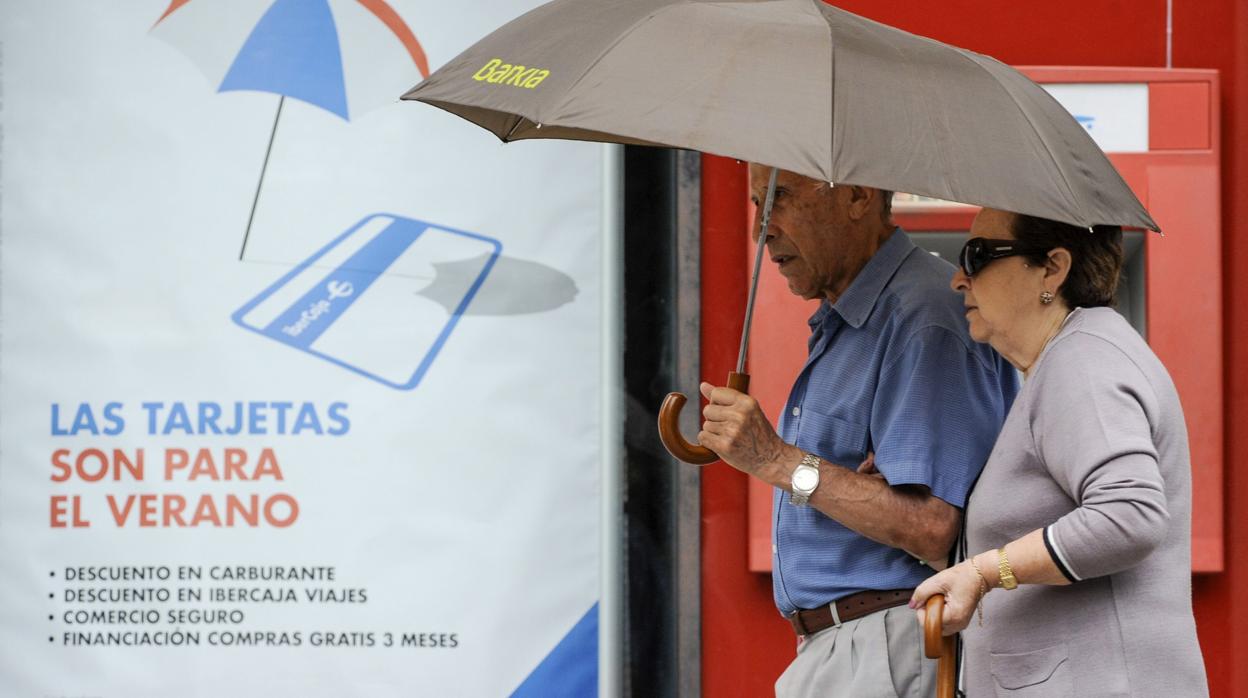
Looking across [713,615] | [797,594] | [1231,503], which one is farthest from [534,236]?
[1231,503]

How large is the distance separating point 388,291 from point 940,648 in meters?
2.18

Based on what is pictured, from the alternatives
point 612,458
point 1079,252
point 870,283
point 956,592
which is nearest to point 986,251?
point 1079,252

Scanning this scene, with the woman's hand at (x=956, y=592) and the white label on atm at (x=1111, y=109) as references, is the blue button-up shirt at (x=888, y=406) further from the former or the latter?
the white label on atm at (x=1111, y=109)

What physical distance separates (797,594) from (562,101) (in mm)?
1050

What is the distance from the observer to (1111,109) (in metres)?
3.74

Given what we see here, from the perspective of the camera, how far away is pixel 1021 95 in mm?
2479

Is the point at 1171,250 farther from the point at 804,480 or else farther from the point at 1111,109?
the point at 804,480

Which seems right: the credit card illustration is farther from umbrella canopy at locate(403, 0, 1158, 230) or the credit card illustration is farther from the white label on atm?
the white label on atm

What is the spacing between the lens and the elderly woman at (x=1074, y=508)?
2191mm

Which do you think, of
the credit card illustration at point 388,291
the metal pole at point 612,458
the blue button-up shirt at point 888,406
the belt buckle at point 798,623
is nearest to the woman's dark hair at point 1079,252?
the blue button-up shirt at point 888,406

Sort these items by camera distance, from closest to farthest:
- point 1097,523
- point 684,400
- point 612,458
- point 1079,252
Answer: point 1097,523 → point 1079,252 → point 684,400 → point 612,458

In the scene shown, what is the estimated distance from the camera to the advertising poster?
4.02 meters

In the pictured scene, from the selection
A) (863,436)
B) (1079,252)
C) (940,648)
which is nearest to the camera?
(940,648)

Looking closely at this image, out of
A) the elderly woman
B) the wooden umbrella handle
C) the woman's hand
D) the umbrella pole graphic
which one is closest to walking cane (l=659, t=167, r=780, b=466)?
the wooden umbrella handle
